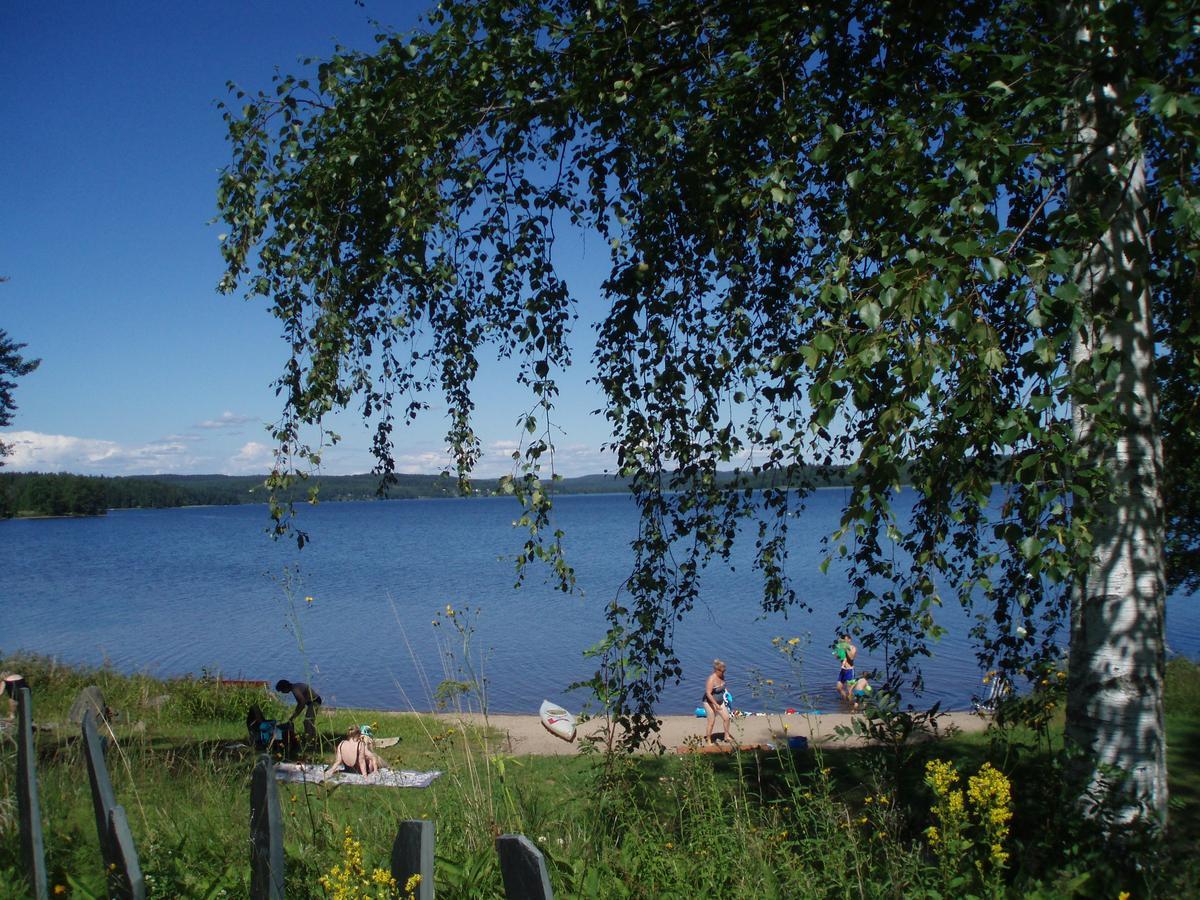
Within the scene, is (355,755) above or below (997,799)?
below

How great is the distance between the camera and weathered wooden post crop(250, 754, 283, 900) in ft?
8.36

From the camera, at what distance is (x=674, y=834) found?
3449 mm

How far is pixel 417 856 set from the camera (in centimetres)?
217

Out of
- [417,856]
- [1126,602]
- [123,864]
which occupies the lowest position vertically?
[123,864]

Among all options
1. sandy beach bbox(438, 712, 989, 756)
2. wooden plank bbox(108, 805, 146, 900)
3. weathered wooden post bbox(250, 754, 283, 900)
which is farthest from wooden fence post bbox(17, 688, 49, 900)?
sandy beach bbox(438, 712, 989, 756)

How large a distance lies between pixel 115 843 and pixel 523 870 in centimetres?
174

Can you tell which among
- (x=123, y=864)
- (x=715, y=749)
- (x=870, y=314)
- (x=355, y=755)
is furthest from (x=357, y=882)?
(x=355, y=755)

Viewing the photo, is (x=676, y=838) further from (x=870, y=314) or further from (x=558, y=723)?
(x=558, y=723)

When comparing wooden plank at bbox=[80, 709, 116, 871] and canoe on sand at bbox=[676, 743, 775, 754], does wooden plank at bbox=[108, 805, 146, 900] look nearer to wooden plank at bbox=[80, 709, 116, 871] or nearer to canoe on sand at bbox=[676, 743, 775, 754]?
wooden plank at bbox=[80, 709, 116, 871]

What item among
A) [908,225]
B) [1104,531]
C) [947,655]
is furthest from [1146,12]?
[947,655]

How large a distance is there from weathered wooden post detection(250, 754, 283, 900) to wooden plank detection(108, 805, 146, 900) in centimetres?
43

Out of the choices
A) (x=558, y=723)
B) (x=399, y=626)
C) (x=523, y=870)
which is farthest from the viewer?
(x=558, y=723)

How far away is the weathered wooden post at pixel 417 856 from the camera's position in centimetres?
215

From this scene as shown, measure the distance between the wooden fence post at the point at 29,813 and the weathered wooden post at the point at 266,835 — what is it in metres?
1.15
